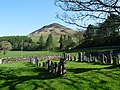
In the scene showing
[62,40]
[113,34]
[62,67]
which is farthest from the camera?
[62,40]

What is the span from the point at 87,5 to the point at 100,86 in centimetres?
684

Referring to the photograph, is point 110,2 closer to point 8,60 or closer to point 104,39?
point 104,39

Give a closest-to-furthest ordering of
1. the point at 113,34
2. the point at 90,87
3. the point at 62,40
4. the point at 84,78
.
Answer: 1. the point at 90,87
2. the point at 84,78
3. the point at 113,34
4. the point at 62,40

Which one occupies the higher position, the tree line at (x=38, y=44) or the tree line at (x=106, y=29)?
the tree line at (x=38, y=44)

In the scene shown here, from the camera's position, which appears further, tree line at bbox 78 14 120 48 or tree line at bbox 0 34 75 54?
tree line at bbox 0 34 75 54

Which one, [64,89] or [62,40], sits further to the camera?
[62,40]

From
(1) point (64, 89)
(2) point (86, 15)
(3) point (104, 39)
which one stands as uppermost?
(2) point (86, 15)

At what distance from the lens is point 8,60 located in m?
49.4

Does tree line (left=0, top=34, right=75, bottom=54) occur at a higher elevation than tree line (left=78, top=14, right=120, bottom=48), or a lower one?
higher

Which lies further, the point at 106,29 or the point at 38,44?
the point at 38,44

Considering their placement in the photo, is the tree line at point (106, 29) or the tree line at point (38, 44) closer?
the tree line at point (106, 29)

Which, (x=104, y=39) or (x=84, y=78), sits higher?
(x=104, y=39)

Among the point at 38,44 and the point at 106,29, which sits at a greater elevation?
the point at 38,44

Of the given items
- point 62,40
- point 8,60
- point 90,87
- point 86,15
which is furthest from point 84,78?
point 62,40
